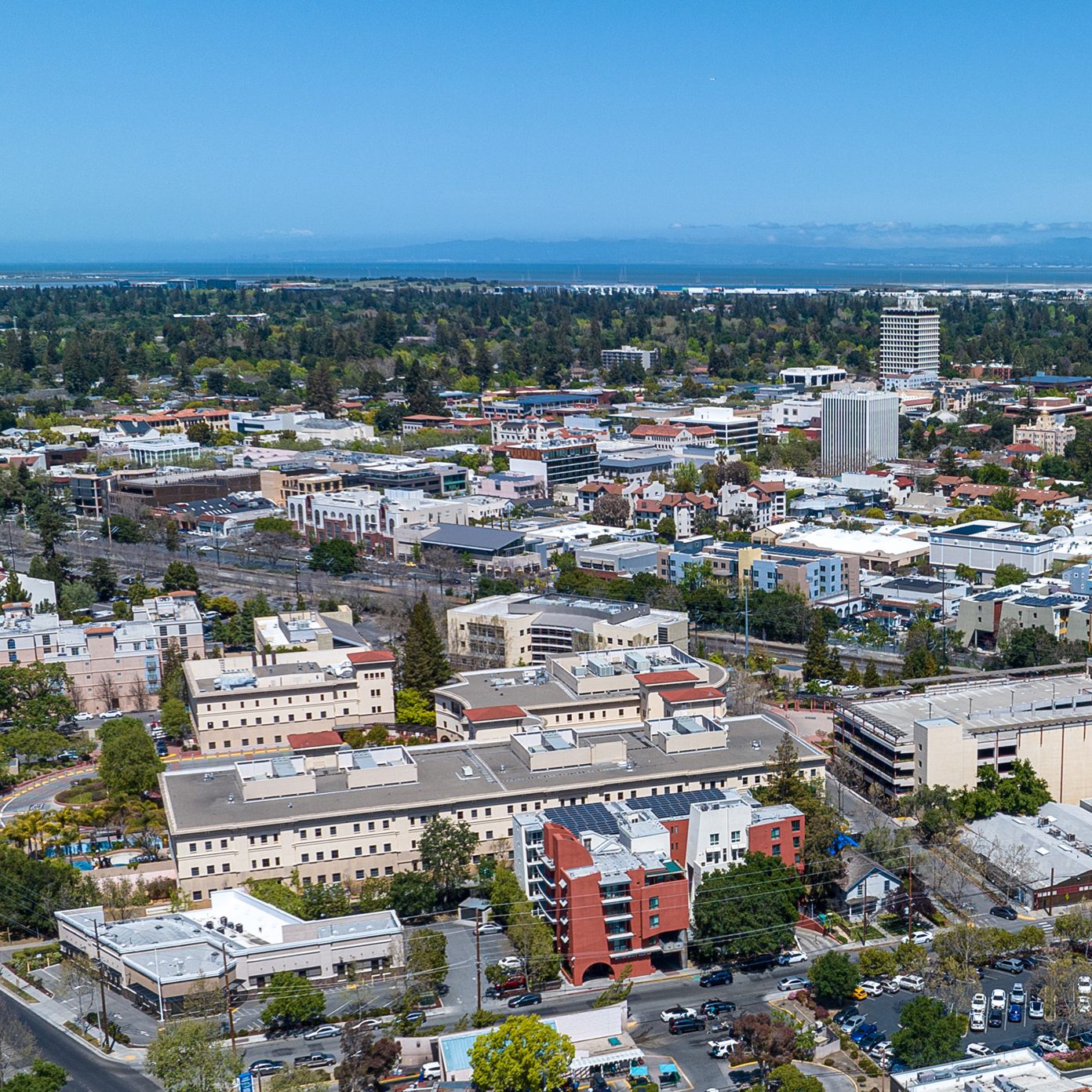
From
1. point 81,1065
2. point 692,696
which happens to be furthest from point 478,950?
point 692,696

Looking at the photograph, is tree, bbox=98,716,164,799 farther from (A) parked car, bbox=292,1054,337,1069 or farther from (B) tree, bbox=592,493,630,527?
(B) tree, bbox=592,493,630,527

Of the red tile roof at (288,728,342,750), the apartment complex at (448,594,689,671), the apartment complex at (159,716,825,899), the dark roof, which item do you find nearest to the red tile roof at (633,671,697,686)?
the apartment complex at (159,716,825,899)

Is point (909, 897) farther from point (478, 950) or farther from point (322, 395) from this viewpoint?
point (322, 395)

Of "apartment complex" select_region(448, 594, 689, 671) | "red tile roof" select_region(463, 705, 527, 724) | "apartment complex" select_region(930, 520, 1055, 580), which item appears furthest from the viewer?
"apartment complex" select_region(930, 520, 1055, 580)

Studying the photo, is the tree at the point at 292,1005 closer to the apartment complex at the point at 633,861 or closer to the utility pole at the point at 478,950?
the utility pole at the point at 478,950

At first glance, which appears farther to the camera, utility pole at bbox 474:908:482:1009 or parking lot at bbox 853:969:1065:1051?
utility pole at bbox 474:908:482:1009

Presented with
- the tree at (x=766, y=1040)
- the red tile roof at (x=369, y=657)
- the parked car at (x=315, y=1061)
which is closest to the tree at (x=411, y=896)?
the parked car at (x=315, y=1061)

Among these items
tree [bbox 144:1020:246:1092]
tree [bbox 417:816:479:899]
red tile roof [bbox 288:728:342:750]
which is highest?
red tile roof [bbox 288:728:342:750]

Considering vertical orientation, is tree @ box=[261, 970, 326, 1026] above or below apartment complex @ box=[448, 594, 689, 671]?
below
